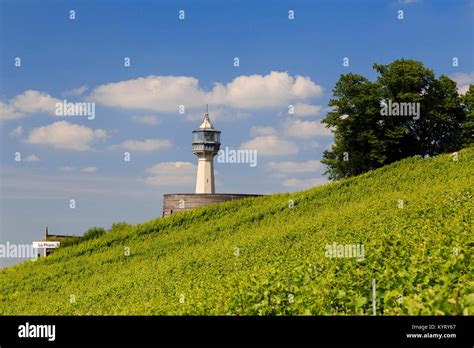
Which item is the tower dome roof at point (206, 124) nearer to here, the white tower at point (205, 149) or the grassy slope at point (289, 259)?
the white tower at point (205, 149)

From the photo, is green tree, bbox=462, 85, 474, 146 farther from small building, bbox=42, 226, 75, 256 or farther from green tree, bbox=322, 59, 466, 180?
small building, bbox=42, 226, 75, 256

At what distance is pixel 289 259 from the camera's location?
19.7 meters

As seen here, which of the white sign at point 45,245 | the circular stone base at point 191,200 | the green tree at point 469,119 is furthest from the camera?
the green tree at point 469,119

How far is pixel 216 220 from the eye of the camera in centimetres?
4141

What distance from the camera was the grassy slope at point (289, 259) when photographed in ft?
31.4

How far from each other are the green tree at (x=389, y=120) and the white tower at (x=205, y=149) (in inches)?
447

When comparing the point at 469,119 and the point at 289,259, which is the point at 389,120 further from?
the point at 289,259

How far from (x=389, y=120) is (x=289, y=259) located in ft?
108

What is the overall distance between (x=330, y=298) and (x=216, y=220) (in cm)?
3208

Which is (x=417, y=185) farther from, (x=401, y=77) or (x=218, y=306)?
(x=218, y=306)

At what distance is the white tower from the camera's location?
5916cm

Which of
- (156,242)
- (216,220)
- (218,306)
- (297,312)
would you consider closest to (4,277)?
(156,242)

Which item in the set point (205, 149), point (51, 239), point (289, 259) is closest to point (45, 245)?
point (51, 239)

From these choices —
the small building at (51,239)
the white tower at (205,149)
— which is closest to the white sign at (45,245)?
the small building at (51,239)
